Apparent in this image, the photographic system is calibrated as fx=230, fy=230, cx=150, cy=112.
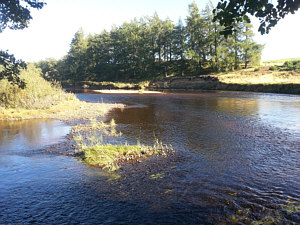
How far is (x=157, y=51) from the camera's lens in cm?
8625

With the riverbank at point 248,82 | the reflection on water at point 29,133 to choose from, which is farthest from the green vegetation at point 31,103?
the riverbank at point 248,82

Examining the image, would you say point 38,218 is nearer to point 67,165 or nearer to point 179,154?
point 67,165

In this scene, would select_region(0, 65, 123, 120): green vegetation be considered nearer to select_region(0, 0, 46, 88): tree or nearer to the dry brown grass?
select_region(0, 0, 46, 88): tree

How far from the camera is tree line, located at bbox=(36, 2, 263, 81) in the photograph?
214 feet

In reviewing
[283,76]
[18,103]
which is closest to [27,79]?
[18,103]

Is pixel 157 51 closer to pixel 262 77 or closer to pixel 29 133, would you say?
pixel 262 77

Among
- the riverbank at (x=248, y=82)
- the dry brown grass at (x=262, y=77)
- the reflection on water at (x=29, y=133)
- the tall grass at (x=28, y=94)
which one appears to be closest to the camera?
the reflection on water at (x=29, y=133)

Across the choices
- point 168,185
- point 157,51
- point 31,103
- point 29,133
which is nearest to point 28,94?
point 31,103

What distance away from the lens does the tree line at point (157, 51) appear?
214 feet

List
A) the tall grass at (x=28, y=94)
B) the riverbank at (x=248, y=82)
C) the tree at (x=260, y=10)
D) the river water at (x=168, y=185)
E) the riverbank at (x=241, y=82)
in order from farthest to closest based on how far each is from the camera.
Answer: the riverbank at (x=241, y=82)
the riverbank at (x=248, y=82)
the tall grass at (x=28, y=94)
the river water at (x=168, y=185)
the tree at (x=260, y=10)

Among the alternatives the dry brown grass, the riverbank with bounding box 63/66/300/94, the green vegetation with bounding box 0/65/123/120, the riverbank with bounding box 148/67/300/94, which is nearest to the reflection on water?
the green vegetation with bounding box 0/65/123/120

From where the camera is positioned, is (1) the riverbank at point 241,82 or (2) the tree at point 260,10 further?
(1) the riverbank at point 241,82

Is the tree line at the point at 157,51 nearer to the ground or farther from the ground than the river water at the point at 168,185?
farther from the ground

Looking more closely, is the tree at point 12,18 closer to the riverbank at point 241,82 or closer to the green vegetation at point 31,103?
the green vegetation at point 31,103
